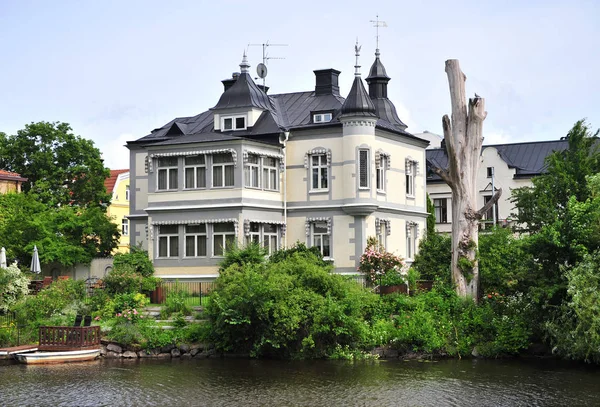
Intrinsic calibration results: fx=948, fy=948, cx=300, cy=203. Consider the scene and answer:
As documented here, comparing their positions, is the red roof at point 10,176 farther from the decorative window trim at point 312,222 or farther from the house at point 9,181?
the decorative window trim at point 312,222

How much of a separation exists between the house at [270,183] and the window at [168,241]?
43mm

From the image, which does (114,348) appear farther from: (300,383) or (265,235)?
(265,235)

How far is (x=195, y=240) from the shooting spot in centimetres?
3997

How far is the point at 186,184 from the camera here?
40.3 meters

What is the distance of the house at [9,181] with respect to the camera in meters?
54.9

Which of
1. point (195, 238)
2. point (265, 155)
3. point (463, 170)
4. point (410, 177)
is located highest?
point (265, 155)

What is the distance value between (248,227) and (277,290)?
854cm

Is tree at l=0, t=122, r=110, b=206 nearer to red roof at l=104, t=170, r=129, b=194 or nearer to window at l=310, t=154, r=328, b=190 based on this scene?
red roof at l=104, t=170, r=129, b=194

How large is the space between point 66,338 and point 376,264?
13155 mm

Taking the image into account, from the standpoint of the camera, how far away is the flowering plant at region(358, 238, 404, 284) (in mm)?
37781

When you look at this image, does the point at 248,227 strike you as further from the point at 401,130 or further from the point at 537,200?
the point at 537,200

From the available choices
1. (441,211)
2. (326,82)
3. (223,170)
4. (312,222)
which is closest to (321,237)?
(312,222)

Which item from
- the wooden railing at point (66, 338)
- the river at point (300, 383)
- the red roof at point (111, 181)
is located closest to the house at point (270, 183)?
the wooden railing at point (66, 338)

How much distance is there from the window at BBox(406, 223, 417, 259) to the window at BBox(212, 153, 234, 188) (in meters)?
9.35
